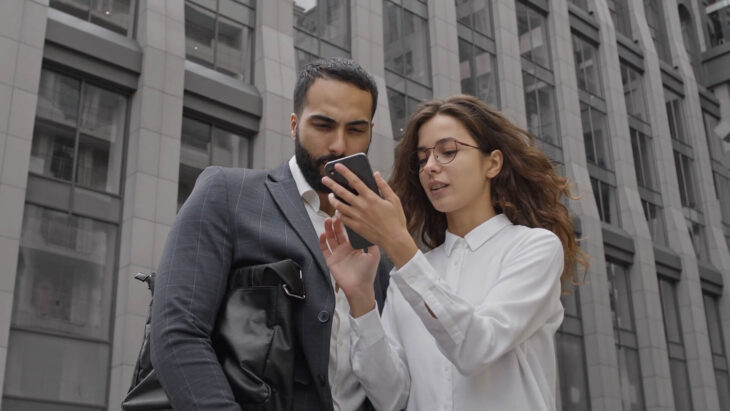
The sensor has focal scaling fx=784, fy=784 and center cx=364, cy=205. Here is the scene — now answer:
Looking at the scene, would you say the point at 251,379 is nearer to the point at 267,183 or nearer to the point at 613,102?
the point at 267,183

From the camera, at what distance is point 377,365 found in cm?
330

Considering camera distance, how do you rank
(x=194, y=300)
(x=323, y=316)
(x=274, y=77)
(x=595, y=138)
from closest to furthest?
1. (x=194, y=300)
2. (x=323, y=316)
3. (x=274, y=77)
4. (x=595, y=138)

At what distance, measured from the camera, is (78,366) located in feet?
50.8

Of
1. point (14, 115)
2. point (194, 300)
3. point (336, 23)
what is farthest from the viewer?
point (336, 23)

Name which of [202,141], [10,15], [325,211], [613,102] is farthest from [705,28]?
[325,211]

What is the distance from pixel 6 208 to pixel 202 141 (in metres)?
5.55

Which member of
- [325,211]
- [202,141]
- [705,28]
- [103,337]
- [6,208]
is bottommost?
[325,211]

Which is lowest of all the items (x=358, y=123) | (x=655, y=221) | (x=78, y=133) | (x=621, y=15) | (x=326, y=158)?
(x=326, y=158)

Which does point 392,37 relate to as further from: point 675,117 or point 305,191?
point 305,191

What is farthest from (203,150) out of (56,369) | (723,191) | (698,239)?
(723,191)

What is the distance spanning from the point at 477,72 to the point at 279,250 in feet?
84.8

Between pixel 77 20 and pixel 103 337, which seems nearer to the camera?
pixel 103 337

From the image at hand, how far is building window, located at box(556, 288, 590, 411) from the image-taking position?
27.1 metres

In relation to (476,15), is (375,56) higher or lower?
lower
